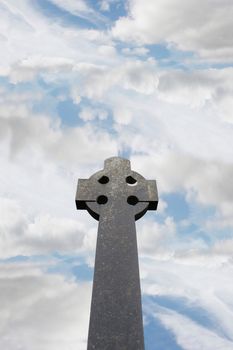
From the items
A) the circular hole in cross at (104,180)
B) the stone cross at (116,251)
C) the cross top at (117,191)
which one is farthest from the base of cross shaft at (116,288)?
the circular hole in cross at (104,180)

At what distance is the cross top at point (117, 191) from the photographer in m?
6.90

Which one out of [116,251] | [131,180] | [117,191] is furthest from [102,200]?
[116,251]

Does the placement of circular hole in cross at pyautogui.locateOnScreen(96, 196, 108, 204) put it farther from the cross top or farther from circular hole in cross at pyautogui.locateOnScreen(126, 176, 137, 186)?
circular hole in cross at pyautogui.locateOnScreen(126, 176, 137, 186)

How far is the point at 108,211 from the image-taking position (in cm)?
675

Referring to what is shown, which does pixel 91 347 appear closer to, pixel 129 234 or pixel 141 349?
pixel 141 349

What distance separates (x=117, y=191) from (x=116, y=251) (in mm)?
1200

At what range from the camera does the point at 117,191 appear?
7.05 meters

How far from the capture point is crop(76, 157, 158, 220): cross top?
6898 millimetres

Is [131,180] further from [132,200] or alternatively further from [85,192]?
[85,192]

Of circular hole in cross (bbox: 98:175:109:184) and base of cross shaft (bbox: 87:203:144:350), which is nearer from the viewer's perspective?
base of cross shaft (bbox: 87:203:144:350)

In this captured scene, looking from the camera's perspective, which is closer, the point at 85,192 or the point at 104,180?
the point at 85,192

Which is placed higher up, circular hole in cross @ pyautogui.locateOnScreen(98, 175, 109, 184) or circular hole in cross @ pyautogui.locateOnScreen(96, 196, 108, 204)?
circular hole in cross @ pyautogui.locateOnScreen(98, 175, 109, 184)

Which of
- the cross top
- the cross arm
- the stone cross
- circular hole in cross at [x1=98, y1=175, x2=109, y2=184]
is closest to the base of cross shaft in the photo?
the stone cross

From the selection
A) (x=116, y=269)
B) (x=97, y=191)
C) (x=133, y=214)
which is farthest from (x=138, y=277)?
(x=97, y=191)
